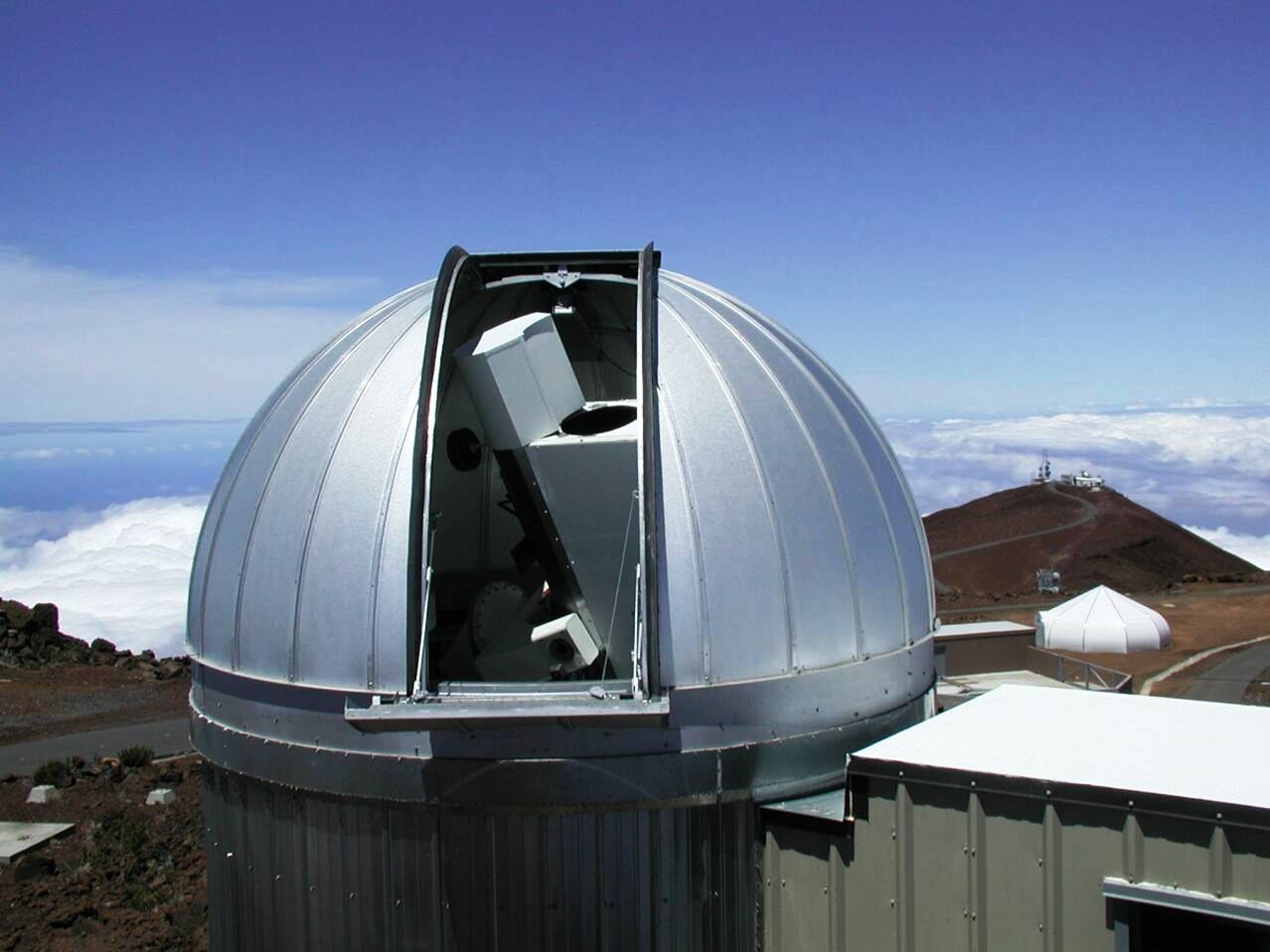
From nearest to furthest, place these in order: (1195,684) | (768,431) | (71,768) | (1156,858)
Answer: (1156,858) < (768,431) < (71,768) < (1195,684)

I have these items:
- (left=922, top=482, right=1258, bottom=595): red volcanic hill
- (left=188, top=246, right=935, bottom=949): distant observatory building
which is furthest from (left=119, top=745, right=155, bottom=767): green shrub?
(left=922, top=482, right=1258, bottom=595): red volcanic hill

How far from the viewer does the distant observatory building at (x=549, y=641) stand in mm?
6371

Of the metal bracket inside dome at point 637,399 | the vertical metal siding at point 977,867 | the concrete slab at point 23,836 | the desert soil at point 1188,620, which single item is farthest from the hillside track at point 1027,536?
the vertical metal siding at point 977,867

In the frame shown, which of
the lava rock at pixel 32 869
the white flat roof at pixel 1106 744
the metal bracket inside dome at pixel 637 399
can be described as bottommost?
the lava rock at pixel 32 869

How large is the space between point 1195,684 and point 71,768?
24.6 m

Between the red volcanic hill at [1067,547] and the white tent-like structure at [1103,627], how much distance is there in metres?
15.8

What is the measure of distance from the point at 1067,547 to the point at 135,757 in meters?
53.9

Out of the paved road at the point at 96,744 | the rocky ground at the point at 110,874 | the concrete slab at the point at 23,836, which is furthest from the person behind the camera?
the paved road at the point at 96,744

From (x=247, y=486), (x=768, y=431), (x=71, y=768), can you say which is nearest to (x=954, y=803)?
(x=768, y=431)

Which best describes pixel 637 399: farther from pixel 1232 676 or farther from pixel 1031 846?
pixel 1232 676

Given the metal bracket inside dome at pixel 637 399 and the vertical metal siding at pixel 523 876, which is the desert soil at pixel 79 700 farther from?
the metal bracket inside dome at pixel 637 399

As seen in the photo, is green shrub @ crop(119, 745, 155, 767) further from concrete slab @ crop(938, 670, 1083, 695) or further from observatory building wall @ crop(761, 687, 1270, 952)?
observatory building wall @ crop(761, 687, 1270, 952)

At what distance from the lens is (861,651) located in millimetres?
7066

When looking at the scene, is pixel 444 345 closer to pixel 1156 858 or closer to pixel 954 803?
pixel 954 803
